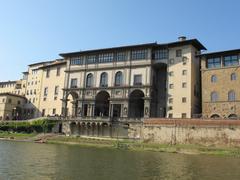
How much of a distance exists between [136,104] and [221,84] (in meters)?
21.6

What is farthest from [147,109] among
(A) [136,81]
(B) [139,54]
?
(B) [139,54]

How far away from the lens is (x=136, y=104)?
7331 cm

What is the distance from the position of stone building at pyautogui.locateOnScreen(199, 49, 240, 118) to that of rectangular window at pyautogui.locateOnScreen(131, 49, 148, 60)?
13.2m

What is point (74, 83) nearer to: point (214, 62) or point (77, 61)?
point (77, 61)

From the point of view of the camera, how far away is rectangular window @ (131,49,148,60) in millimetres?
69062

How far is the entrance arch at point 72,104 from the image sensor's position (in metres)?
78.2

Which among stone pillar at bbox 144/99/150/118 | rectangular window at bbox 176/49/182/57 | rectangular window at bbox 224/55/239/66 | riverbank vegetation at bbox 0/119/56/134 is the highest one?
rectangular window at bbox 176/49/182/57

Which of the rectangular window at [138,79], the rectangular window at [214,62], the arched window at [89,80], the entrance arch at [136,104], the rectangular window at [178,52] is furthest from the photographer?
the arched window at [89,80]

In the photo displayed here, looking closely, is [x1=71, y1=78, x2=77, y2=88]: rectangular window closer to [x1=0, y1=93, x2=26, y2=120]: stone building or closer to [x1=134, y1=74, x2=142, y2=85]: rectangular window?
[x1=134, y1=74, x2=142, y2=85]: rectangular window

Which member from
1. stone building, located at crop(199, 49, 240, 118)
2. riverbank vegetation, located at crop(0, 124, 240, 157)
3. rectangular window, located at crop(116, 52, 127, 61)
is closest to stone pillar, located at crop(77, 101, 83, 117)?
riverbank vegetation, located at crop(0, 124, 240, 157)

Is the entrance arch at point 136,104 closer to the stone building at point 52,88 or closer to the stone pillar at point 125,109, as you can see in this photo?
the stone pillar at point 125,109

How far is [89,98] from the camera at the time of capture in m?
74.1

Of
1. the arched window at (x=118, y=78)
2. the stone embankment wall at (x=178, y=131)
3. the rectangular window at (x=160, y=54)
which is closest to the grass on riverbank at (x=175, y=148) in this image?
the stone embankment wall at (x=178, y=131)

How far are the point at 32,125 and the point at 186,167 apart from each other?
180 feet
